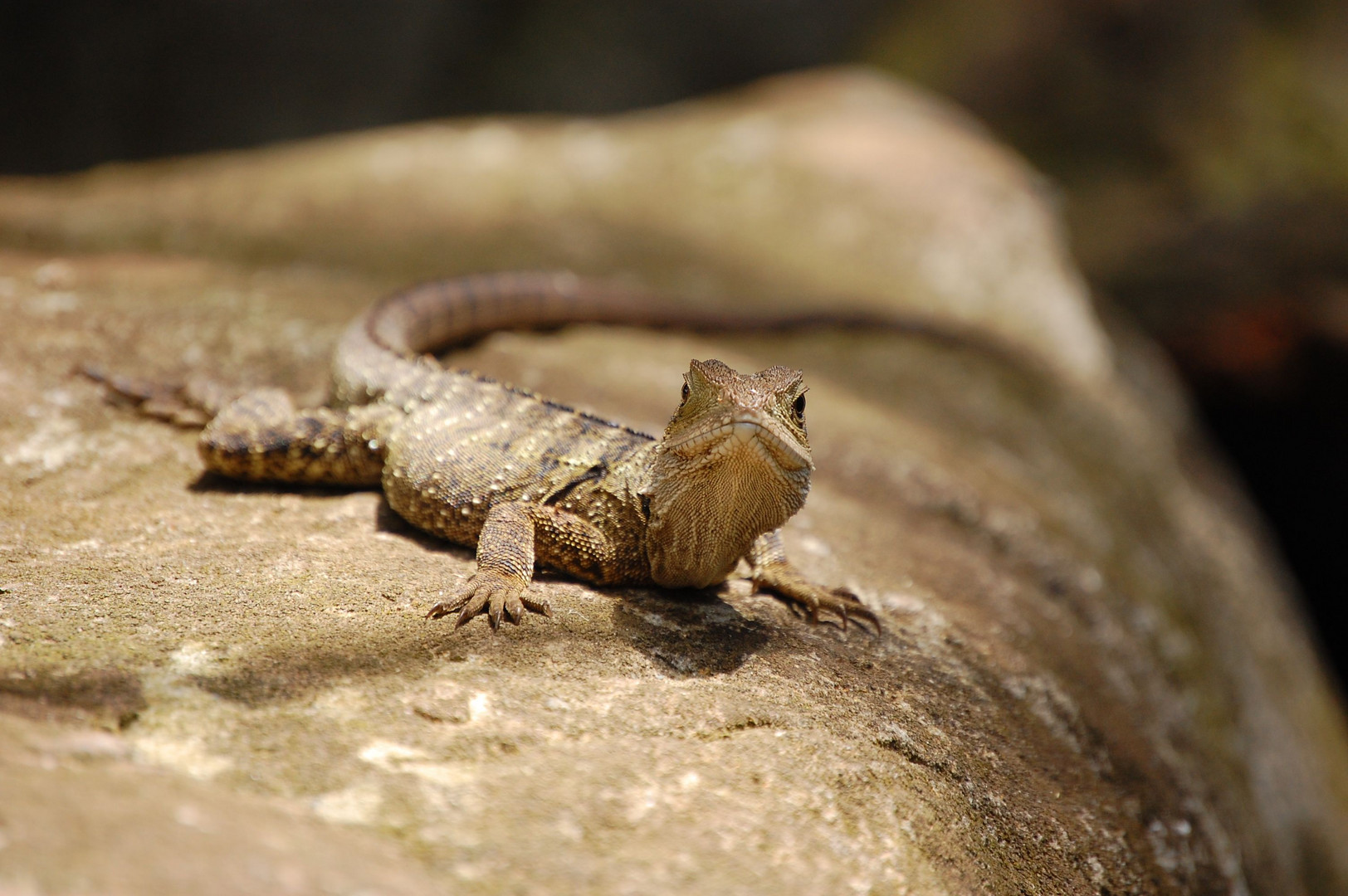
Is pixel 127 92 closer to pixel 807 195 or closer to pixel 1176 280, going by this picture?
pixel 807 195

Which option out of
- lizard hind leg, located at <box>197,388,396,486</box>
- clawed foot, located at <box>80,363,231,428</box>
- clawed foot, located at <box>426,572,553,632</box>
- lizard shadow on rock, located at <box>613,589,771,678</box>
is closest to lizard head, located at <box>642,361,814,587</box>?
lizard shadow on rock, located at <box>613,589,771,678</box>

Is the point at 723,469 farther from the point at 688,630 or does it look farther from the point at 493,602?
the point at 493,602

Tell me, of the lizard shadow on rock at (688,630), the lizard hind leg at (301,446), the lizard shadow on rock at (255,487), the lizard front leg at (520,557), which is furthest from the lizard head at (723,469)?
the lizard shadow on rock at (255,487)

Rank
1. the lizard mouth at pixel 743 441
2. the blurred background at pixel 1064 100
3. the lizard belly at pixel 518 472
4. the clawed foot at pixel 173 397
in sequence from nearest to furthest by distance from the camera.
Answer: the lizard mouth at pixel 743 441
the lizard belly at pixel 518 472
the clawed foot at pixel 173 397
the blurred background at pixel 1064 100

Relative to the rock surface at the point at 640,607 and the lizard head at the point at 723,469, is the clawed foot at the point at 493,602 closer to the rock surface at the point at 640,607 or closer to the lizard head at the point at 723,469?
the rock surface at the point at 640,607

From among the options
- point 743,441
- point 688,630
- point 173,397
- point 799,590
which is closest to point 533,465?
point 688,630

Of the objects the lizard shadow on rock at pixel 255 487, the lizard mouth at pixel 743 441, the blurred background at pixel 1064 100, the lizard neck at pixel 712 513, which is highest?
the blurred background at pixel 1064 100
